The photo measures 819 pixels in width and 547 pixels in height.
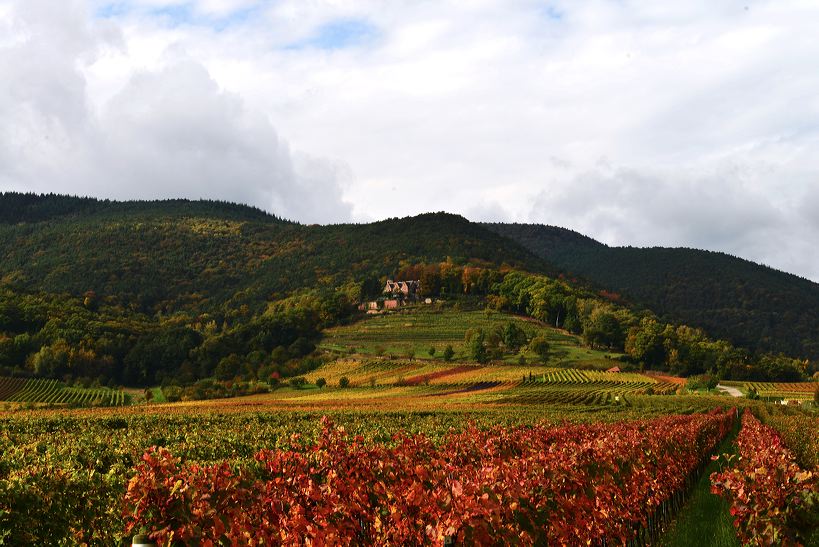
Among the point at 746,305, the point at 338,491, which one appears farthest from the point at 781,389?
the point at 338,491

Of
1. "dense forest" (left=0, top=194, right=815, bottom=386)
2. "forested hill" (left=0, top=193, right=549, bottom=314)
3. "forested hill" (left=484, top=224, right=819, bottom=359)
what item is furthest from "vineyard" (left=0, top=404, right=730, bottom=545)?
"forested hill" (left=484, top=224, right=819, bottom=359)

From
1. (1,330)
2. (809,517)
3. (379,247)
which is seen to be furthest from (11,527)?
(379,247)

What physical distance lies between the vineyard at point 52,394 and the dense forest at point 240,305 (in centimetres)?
882

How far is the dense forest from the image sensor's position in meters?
112

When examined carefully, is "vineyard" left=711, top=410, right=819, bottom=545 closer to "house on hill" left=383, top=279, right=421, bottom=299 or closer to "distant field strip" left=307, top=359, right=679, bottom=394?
"distant field strip" left=307, top=359, right=679, bottom=394

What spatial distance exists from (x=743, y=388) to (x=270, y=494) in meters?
107

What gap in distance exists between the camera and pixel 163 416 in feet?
138

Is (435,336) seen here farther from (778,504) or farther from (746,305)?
(778,504)

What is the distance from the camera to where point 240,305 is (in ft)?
534

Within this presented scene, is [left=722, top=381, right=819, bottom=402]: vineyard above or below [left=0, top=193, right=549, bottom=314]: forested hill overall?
below

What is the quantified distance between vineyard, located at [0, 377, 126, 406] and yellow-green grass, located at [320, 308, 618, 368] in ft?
134

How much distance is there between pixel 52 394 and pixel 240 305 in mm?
81292

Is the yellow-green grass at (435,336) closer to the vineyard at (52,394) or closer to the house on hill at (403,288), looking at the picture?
the house on hill at (403,288)

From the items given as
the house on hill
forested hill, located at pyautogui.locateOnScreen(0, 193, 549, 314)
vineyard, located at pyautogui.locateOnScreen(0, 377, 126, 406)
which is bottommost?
vineyard, located at pyautogui.locateOnScreen(0, 377, 126, 406)
